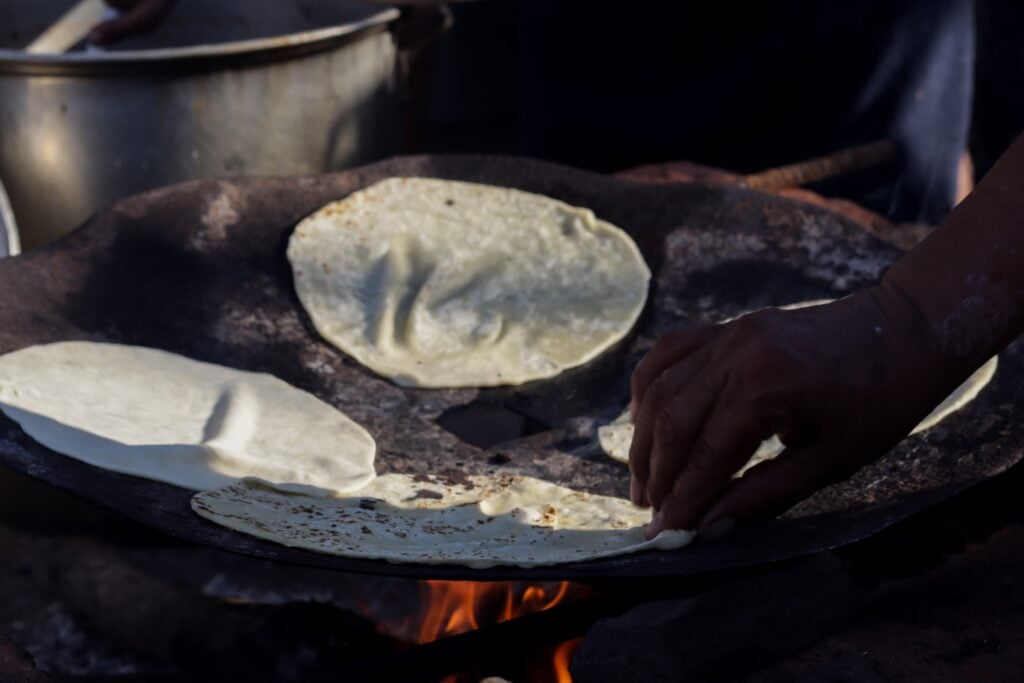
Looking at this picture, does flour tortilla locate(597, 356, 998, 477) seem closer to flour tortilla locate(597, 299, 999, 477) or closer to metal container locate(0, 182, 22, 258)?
flour tortilla locate(597, 299, 999, 477)

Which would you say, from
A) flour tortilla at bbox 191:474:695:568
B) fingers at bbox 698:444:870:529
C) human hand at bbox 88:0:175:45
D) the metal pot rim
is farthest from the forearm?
human hand at bbox 88:0:175:45

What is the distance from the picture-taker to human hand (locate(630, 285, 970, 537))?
1353mm

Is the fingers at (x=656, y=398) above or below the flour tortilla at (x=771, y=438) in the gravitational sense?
above

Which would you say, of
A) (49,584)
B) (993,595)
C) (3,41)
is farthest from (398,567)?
(3,41)

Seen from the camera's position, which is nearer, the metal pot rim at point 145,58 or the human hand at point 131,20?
the metal pot rim at point 145,58

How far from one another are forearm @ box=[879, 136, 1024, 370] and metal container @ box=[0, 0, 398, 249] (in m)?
1.85

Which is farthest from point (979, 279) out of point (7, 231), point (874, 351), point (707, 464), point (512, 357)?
point (7, 231)

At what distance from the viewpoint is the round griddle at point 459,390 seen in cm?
170

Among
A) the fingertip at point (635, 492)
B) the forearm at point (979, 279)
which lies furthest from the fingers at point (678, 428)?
the forearm at point (979, 279)

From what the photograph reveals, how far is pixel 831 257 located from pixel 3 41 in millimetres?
2431

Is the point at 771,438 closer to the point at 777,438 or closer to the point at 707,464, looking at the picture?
the point at 777,438

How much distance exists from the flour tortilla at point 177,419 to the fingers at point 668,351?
0.53m

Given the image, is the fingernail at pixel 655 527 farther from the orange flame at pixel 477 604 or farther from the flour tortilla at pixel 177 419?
the flour tortilla at pixel 177 419

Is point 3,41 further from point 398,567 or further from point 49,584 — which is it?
point 398,567
